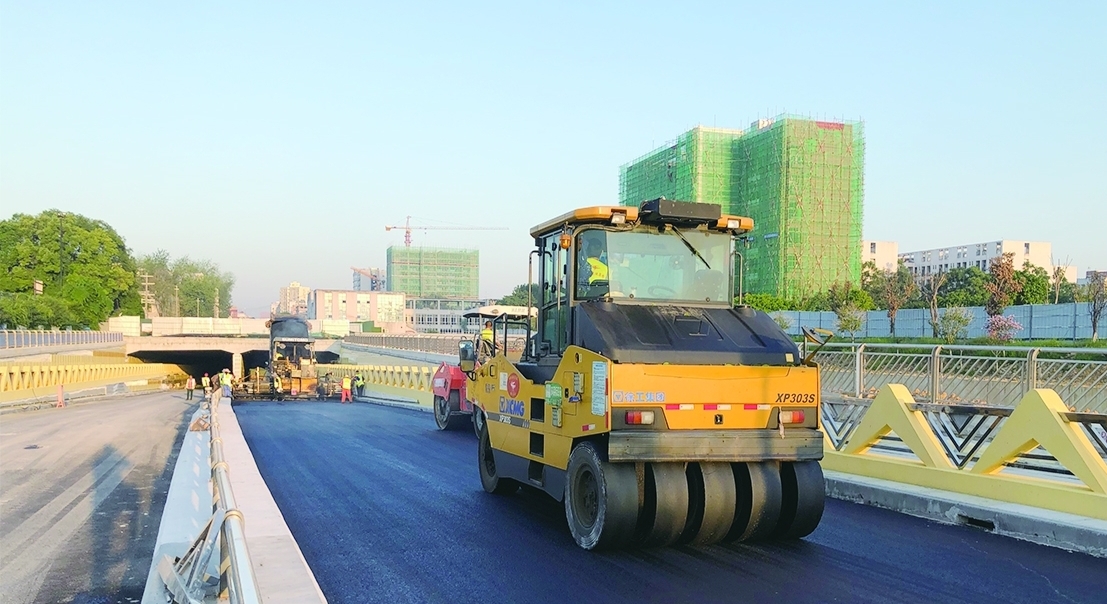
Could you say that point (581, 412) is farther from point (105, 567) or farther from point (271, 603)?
point (105, 567)

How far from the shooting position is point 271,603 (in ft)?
15.2

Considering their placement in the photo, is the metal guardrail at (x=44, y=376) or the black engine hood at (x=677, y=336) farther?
the metal guardrail at (x=44, y=376)

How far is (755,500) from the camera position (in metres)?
6.87

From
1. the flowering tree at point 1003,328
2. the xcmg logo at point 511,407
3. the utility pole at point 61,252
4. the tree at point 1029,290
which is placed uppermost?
the utility pole at point 61,252

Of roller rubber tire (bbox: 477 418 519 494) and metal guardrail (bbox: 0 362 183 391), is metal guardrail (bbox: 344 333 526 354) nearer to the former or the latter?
metal guardrail (bbox: 0 362 183 391)

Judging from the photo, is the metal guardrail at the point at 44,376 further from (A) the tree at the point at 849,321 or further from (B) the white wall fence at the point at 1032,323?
(A) the tree at the point at 849,321

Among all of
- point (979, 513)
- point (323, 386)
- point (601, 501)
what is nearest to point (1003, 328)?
point (979, 513)

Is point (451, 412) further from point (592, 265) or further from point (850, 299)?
point (850, 299)

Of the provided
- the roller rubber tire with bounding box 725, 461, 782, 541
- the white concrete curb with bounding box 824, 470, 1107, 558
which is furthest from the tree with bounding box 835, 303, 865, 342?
the roller rubber tire with bounding box 725, 461, 782, 541

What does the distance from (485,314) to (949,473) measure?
27.3 ft

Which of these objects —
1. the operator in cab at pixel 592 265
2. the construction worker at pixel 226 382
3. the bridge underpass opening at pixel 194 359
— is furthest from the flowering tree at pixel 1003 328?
the bridge underpass opening at pixel 194 359

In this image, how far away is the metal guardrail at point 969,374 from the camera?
9820mm

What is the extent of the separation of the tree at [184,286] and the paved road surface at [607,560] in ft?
402

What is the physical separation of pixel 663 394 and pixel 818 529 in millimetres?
2359
